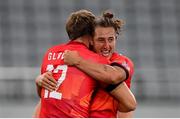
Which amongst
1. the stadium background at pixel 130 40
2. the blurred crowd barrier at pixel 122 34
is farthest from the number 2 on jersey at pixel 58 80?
the blurred crowd barrier at pixel 122 34

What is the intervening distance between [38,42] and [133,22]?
1626 mm

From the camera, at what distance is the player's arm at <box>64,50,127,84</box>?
3.83 m

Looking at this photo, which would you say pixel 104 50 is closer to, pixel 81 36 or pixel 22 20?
pixel 81 36

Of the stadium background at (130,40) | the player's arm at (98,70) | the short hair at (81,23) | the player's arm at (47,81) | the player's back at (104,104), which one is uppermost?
the short hair at (81,23)

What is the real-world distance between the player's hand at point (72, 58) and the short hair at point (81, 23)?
0.41ft

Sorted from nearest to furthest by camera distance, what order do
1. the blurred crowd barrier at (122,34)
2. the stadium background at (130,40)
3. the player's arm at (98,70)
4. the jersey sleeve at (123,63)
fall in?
the player's arm at (98,70) < the jersey sleeve at (123,63) < the stadium background at (130,40) < the blurred crowd barrier at (122,34)

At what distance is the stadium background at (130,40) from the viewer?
9961mm

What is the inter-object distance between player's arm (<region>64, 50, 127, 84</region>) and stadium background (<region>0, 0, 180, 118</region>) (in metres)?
5.82

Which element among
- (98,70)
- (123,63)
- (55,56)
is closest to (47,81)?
(55,56)

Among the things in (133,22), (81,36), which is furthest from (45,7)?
(81,36)

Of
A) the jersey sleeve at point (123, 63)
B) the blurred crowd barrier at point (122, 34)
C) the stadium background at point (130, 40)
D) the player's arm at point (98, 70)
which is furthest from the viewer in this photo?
the blurred crowd barrier at point (122, 34)

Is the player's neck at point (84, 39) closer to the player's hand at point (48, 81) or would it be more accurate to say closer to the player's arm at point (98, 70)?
the player's arm at point (98, 70)

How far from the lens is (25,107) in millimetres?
9648

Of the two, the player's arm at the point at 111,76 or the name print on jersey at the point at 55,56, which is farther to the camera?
the name print on jersey at the point at 55,56
